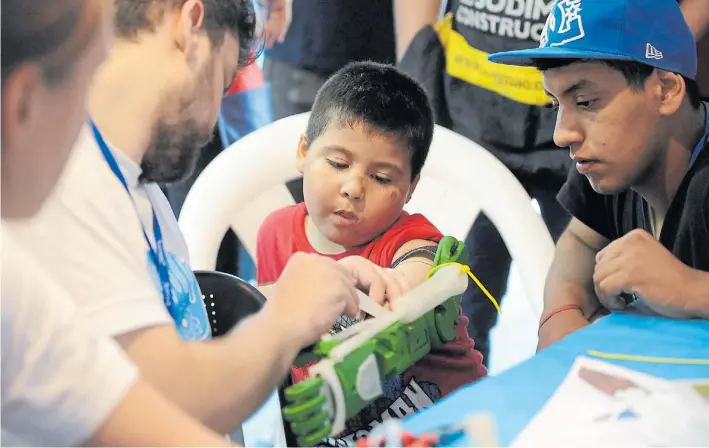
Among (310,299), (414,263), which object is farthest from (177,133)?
(414,263)

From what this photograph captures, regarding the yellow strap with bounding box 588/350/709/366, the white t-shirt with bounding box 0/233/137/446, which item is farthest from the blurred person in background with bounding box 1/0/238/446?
the yellow strap with bounding box 588/350/709/366

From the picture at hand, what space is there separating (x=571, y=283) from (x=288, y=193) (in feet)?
1.02

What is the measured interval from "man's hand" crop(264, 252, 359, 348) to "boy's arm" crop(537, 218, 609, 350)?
0.34m

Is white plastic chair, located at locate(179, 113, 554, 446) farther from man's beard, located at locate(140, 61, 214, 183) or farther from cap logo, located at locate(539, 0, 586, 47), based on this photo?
man's beard, located at locate(140, 61, 214, 183)

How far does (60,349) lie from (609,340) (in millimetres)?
411

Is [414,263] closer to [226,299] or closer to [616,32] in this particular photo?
[226,299]

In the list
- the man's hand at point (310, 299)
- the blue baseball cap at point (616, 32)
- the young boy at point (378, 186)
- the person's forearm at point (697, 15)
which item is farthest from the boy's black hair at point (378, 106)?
the person's forearm at point (697, 15)

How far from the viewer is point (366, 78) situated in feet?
2.14

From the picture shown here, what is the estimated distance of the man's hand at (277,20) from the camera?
733 millimetres

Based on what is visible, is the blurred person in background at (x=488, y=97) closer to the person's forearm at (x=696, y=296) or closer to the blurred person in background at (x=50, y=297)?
the person's forearm at (x=696, y=296)

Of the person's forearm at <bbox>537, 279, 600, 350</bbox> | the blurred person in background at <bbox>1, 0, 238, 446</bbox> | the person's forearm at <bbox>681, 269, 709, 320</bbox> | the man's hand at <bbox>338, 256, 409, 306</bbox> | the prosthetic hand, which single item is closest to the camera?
the blurred person in background at <bbox>1, 0, 238, 446</bbox>

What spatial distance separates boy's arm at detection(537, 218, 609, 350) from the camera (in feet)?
2.42

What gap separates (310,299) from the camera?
1.38 ft

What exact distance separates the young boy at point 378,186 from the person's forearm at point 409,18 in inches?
6.4
